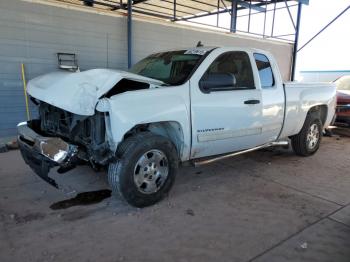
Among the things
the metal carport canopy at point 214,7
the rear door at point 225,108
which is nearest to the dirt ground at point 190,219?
the rear door at point 225,108

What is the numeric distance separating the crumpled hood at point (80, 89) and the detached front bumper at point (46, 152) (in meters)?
0.41

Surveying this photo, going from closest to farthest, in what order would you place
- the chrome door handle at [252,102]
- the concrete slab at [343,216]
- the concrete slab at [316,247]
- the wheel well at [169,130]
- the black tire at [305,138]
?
the concrete slab at [316,247] → the concrete slab at [343,216] → the wheel well at [169,130] → the chrome door handle at [252,102] → the black tire at [305,138]

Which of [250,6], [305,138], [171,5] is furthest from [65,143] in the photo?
[250,6]

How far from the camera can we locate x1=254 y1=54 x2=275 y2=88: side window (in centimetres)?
477

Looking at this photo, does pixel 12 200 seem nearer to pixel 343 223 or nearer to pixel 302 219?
pixel 302 219

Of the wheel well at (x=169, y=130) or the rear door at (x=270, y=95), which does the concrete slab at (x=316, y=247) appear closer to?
the wheel well at (x=169, y=130)

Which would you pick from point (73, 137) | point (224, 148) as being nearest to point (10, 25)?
point (73, 137)

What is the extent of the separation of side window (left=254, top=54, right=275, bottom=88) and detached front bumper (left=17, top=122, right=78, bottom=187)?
287cm

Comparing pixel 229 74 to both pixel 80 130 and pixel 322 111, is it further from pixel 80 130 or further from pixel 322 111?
pixel 322 111

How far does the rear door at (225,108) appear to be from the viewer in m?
3.97

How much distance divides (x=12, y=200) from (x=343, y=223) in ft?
12.4

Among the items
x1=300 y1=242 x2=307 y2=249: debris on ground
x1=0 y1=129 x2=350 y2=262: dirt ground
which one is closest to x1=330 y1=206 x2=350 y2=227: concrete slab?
x1=0 y1=129 x2=350 y2=262: dirt ground

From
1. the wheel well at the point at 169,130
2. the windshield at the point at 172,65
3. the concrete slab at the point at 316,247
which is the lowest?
the concrete slab at the point at 316,247

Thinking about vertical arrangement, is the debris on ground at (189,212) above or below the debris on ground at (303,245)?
below
